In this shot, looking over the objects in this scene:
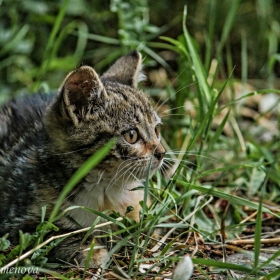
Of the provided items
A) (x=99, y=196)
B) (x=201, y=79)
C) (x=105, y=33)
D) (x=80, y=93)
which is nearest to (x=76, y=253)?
(x=99, y=196)

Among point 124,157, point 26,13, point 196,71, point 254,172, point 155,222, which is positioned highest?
point 26,13

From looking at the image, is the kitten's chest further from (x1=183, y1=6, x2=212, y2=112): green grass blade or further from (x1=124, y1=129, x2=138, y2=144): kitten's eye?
(x1=183, y1=6, x2=212, y2=112): green grass blade

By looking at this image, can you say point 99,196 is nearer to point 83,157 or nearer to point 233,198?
point 83,157

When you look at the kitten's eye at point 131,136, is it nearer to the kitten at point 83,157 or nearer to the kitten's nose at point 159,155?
the kitten at point 83,157

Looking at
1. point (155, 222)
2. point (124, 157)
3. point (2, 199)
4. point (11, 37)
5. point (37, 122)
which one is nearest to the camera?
point (155, 222)

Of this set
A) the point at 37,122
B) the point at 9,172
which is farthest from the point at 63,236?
the point at 37,122

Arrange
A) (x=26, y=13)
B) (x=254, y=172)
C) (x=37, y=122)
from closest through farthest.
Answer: (x=37, y=122) → (x=254, y=172) → (x=26, y=13)

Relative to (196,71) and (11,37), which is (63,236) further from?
(11,37)

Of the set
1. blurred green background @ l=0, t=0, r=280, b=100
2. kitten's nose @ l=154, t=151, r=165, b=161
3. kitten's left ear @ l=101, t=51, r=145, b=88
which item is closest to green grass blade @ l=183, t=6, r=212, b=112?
kitten's left ear @ l=101, t=51, r=145, b=88
